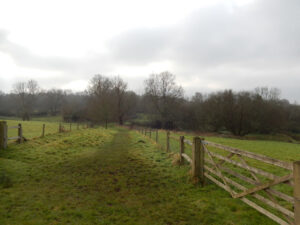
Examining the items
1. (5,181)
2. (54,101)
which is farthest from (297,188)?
(54,101)

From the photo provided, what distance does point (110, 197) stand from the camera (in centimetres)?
576

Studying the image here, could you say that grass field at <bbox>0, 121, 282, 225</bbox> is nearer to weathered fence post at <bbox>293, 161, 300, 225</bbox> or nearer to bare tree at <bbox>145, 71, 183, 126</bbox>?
weathered fence post at <bbox>293, 161, 300, 225</bbox>

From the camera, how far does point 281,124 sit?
46031 mm

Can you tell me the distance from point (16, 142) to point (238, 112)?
140 feet

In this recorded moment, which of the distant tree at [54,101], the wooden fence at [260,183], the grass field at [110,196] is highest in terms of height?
the distant tree at [54,101]

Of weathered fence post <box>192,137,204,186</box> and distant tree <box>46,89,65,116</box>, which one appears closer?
weathered fence post <box>192,137,204,186</box>

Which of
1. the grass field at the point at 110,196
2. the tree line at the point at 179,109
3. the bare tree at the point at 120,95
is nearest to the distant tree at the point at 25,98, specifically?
the tree line at the point at 179,109

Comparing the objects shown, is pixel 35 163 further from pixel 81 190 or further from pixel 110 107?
pixel 110 107

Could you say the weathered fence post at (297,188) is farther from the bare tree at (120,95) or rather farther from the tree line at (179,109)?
the bare tree at (120,95)

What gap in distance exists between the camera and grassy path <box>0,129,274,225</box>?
14.8 feet

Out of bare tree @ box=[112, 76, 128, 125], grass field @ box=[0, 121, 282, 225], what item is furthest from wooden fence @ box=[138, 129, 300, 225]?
bare tree @ box=[112, 76, 128, 125]

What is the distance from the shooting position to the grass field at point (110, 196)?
4523 mm

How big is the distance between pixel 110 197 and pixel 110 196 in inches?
3.0

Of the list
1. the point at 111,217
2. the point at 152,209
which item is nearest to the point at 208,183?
the point at 152,209
